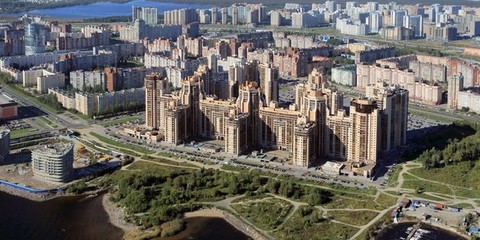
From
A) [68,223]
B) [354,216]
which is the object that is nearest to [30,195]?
[68,223]

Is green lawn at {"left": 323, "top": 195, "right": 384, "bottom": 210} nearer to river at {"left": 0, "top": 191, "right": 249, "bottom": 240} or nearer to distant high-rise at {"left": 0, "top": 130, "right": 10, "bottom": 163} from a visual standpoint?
river at {"left": 0, "top": 191, "right": 249, "bottom": 240}

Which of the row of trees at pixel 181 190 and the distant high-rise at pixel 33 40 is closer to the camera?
the row of trees at pixel 181 190

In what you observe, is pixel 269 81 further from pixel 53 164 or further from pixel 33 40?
pixel 33 40

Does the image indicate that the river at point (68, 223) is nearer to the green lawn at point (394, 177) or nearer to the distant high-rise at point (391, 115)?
the green lawn at point (394, 177)

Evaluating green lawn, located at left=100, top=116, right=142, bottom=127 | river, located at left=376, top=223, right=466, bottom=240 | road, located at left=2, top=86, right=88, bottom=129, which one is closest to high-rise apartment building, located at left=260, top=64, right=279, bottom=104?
green lawn, located at left=100, top=116, right=142, bottom=127

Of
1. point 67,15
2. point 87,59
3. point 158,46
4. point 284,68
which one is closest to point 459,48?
point 284,68


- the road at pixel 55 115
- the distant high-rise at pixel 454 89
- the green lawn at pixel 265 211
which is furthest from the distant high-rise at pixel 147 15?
the green lawn at pixel 265 211

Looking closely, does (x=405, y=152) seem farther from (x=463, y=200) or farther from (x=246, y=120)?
(x=246, y=120)
